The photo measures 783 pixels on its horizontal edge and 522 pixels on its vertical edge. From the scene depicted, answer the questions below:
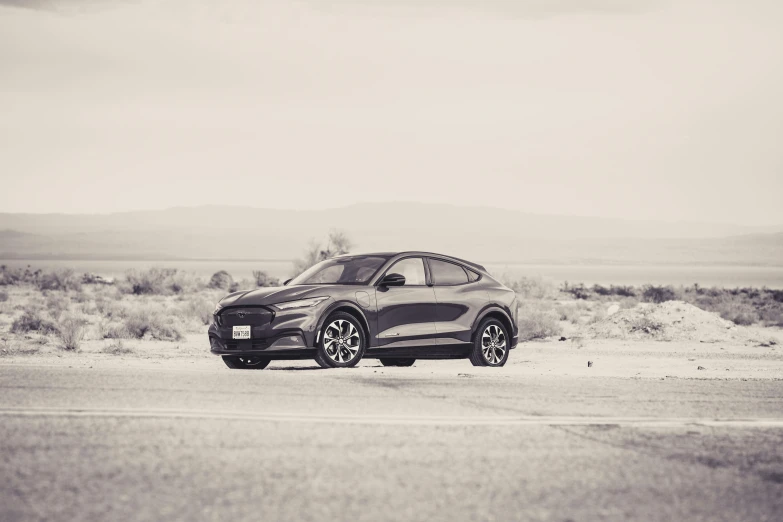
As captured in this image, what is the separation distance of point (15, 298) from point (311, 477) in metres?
39.1

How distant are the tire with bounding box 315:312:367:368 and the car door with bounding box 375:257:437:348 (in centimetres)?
35

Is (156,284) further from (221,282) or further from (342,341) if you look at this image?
(342,341)

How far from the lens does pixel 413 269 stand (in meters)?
16.5

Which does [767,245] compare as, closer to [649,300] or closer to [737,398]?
[649,300]

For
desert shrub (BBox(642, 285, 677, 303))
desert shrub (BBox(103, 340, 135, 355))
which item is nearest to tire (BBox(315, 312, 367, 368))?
desert shrub (BBox(103, 340, 135, 355))

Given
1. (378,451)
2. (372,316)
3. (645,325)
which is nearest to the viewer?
(378,451)

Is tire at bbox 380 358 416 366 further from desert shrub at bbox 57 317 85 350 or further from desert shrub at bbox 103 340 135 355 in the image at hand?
desert shrub at bbox 57 317 85 350

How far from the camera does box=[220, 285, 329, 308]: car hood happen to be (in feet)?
48.6

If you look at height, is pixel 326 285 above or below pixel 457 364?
above

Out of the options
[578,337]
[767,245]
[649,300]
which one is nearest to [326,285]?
[578,337]

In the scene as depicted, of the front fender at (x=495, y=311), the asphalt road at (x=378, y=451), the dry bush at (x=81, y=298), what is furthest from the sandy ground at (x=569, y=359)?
the dry bush at (x=81, y=298)

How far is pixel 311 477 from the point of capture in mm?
7105

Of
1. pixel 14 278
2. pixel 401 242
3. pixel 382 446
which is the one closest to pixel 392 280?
pixel 382 446

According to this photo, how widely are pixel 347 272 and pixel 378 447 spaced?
8035 millimetres
